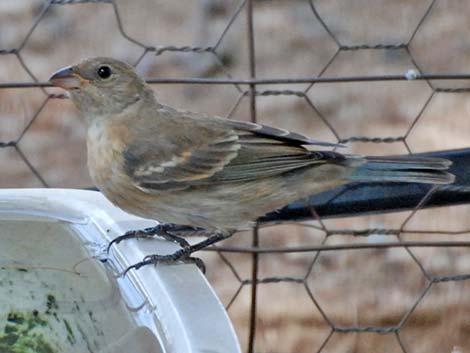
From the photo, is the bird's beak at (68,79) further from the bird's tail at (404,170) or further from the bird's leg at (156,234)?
the bird's tail at (404,170)

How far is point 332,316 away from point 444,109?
89cm

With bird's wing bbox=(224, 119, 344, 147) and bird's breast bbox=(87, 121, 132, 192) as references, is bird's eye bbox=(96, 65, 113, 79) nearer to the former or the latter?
bird's breast bbox=(87, 121, 132, 192)

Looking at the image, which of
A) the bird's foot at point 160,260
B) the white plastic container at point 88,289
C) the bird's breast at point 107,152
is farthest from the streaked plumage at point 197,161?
the bird's foot at point 160,260

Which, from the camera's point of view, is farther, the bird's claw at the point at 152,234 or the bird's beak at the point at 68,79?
the bird's beak at the point at 68,79

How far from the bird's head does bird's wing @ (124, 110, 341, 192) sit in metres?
0.09

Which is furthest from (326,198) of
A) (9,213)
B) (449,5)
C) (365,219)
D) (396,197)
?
(449,5)

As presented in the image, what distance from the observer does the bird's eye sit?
250 centimetres

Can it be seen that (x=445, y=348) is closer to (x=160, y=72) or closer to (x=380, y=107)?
(x=380, y=107)

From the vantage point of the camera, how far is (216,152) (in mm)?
2518

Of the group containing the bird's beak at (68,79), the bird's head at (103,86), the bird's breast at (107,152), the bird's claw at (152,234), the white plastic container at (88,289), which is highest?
the bird's head at (103,86)

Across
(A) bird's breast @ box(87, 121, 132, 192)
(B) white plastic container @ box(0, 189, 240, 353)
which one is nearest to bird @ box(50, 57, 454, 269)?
(A) bird's breast @ box(87, 121, 132, 192)

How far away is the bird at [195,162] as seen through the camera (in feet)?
8.00

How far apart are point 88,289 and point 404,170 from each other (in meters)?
0.86

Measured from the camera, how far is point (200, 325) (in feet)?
5.19
